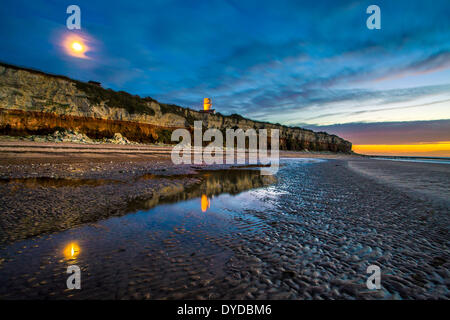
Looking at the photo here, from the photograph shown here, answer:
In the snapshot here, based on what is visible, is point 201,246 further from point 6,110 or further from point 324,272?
point 6,110

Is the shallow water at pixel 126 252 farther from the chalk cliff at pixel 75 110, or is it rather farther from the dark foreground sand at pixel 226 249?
the chalk cliff at pixel 75 110

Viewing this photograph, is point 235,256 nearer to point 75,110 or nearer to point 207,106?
point 75,110

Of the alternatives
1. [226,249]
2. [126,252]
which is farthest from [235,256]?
[126,252]

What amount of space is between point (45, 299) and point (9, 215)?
4093 mm

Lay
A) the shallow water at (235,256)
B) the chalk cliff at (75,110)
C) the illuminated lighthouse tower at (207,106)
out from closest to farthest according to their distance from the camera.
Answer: the shallow water at (235,256)
the chalk cliff at (75,110)
the illuminated lighthouse tower at (207,106)

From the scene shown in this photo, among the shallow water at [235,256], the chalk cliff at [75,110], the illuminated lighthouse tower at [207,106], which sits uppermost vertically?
the illuminated lighthouse tower at [207,106]

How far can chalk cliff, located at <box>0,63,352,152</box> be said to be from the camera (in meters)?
26.2

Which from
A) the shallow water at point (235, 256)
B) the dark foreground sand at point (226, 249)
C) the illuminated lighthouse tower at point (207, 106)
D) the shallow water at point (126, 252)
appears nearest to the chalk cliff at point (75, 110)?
the illuminated lighthouse tower at point (207, 106)

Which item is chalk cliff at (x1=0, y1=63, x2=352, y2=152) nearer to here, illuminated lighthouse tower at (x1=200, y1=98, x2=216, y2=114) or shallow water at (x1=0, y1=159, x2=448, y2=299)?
illuminated lighthouse tower at (x1=200, y1=98, x2=216, y2=114)

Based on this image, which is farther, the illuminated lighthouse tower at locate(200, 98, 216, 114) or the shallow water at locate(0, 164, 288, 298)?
the illuminated lighthouse tower at locate(200, 98, 216, 114)

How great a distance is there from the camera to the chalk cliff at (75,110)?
26.2 metres

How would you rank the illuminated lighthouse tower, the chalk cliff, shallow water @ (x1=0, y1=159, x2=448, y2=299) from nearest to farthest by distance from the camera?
1. shallow water @ (x1=0, y1=159, x2=448, y2=299)
2. the chalk cliff
3. the illuminated lighthouse tower

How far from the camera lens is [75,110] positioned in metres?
32.6

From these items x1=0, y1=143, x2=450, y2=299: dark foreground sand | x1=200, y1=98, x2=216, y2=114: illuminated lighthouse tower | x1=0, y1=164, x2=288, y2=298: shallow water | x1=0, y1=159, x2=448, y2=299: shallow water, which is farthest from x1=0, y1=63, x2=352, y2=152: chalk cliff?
x1=0, y1=159, x2=448, y2=299: shallow water
